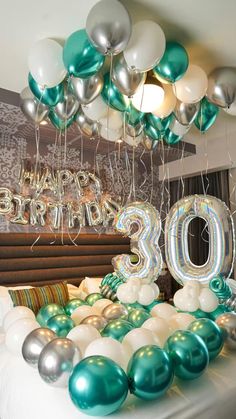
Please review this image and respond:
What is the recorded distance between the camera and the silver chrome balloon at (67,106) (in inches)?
78.1

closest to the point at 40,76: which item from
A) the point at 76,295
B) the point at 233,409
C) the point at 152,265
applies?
the point at 152,265

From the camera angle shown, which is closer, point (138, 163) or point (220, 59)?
point (220, 59)

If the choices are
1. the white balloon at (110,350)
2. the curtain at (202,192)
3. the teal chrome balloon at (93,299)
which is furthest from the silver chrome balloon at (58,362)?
the curtain at (202,192)

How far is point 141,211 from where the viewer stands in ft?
6.48

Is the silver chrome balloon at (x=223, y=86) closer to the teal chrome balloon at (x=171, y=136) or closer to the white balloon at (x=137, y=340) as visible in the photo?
the teal chrome balloon at (x=171, y=136)

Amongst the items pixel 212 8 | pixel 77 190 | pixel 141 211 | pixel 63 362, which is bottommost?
pixel 63 362

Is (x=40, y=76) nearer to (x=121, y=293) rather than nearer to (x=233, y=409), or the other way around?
(x=121, y=293)

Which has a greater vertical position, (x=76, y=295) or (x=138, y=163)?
(x=138, y=163)

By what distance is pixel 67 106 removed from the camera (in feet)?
6.60

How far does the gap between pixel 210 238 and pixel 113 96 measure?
1031 millimetres

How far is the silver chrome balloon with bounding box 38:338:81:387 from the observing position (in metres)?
1.17

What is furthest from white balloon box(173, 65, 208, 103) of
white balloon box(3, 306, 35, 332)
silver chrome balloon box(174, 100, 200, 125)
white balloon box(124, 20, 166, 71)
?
white balloon box(3, 306, 35, 332)

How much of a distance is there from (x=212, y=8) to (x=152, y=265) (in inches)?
57.0

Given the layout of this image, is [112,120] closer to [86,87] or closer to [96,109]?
[96,109]
